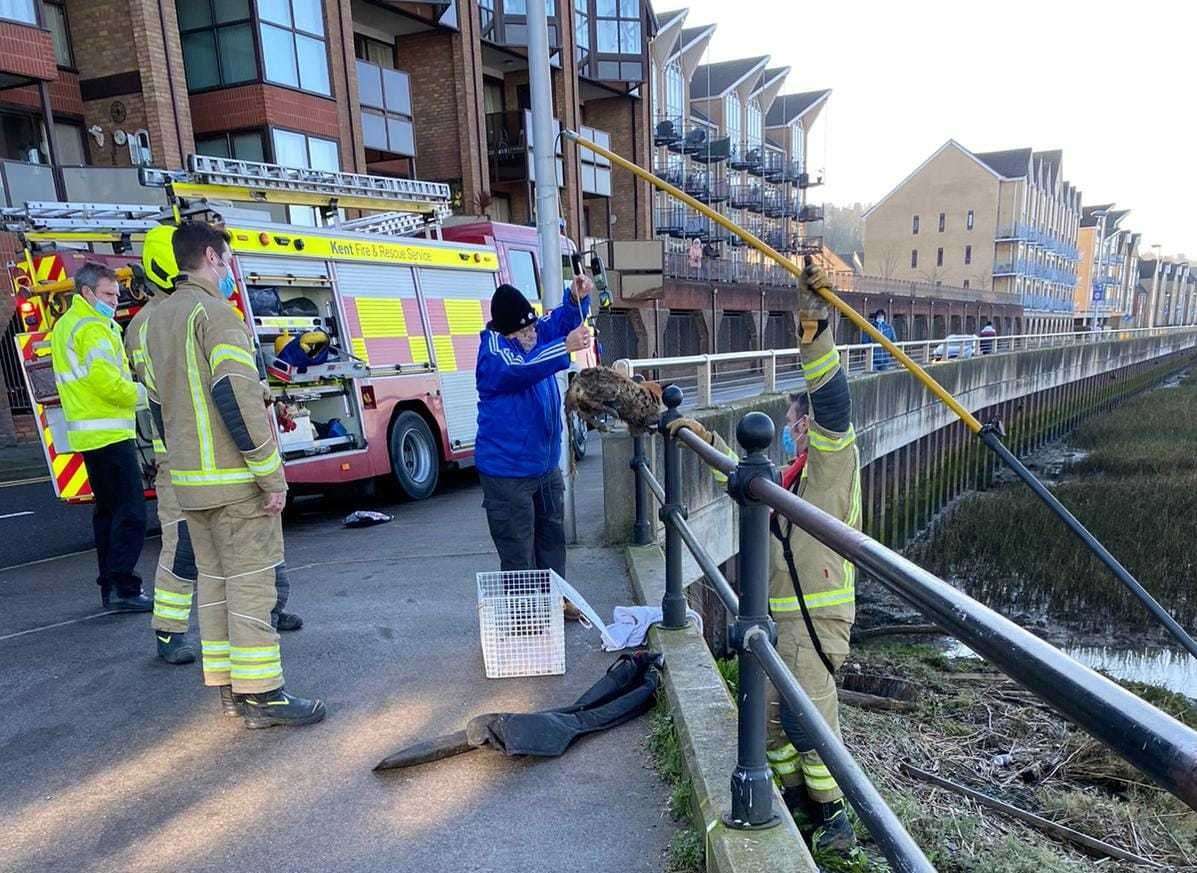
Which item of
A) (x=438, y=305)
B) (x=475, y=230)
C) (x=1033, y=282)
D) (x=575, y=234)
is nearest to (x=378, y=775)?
(x=438, y=305)

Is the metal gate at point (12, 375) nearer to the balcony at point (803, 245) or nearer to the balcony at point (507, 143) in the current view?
the balcony at point (507, 143)

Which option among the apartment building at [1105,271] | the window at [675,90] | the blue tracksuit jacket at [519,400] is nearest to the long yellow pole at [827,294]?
the blue tracksuit jacket at [519,400]

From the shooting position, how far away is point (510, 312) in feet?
12.5

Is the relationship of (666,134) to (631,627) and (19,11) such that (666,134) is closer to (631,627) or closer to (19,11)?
(19,11)

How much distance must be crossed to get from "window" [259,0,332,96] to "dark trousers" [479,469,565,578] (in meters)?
15.2

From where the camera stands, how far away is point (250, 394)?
3238 millimetres

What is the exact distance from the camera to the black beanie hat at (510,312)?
3.80 metres

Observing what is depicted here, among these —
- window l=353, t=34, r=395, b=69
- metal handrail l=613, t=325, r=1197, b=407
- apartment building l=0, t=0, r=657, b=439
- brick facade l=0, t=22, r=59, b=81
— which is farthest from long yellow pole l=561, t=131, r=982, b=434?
window l=353, t=34, r=395, b=69

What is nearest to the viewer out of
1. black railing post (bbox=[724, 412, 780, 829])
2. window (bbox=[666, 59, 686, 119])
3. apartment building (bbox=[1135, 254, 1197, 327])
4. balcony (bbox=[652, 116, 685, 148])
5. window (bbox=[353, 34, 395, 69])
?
black railing post (bbox=[724, 412, 780, 829])

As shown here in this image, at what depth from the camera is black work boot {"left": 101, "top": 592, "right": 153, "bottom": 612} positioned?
486cm

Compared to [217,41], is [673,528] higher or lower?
lower

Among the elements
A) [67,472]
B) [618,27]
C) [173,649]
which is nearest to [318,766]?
[173,649]

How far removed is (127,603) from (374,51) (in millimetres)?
19591

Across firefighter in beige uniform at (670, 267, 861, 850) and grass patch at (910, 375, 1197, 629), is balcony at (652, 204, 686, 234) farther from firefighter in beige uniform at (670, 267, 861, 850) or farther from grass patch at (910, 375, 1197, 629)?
firefighter in beige uniform at (670, 267, 861, 850)
